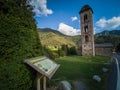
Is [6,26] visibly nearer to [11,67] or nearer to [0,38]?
[0,38]

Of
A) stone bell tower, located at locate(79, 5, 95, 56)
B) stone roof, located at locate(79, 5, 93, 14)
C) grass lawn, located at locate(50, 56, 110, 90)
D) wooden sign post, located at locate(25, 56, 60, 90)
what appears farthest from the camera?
stone roof, located at locate(79, 5, 93, 14)

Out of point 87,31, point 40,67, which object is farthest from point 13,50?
point 87,31

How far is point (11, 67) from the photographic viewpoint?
148 inches

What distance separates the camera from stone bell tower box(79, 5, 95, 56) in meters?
35.8

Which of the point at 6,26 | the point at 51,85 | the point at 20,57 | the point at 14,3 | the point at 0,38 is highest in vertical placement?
the point at 14,3

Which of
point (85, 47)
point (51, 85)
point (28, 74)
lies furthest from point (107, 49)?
point (28, 74)

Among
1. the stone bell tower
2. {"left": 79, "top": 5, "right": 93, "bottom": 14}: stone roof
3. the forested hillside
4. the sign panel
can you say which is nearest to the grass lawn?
the sign panel

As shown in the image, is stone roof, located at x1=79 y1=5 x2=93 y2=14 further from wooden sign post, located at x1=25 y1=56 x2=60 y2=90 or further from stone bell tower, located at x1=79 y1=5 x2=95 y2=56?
wooden sign post, located at x1=25 y1=56 x2=60 y2=90

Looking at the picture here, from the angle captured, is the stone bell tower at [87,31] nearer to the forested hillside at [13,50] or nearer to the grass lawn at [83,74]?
the grass lawn at [83,74]

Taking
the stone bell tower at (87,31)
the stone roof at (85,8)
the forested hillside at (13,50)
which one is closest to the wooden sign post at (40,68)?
the forested hillside at (13,50)

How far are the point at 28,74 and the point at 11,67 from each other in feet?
2.54

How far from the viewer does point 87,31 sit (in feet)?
122

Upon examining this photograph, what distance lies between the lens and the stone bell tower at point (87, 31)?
35.8m

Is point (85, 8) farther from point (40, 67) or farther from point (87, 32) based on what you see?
point (40, 67)
